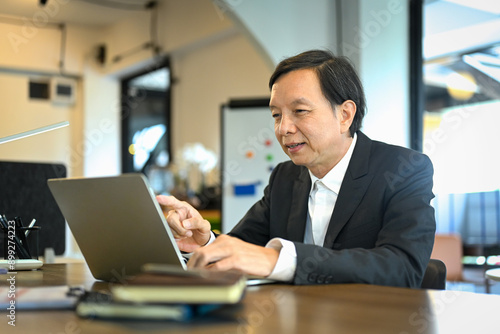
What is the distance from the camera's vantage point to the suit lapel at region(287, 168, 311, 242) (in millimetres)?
1680

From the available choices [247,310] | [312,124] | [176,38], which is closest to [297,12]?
[176,38]

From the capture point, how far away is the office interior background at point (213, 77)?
4570 millimetres

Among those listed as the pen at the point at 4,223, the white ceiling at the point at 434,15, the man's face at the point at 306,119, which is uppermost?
the white ceiling at the point at 434,15

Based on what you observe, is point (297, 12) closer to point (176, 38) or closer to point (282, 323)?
point (176, 38)

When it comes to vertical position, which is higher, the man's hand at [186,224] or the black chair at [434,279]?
the man's hand at [186,224]

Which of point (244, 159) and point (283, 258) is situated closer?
point (283, 258)

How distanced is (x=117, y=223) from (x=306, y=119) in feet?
2.02

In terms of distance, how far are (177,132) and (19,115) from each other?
2.34m

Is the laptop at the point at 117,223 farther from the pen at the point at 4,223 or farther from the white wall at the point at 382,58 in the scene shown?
the white wall at the point at 382,58

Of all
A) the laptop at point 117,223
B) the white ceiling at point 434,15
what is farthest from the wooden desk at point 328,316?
the white ceiling at point 434,15

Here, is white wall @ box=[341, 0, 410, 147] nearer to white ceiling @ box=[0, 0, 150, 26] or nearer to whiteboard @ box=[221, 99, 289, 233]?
whiteboard @ box=[221, 99, 289, 233]

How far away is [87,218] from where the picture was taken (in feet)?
4.32

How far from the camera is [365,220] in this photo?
1.53m

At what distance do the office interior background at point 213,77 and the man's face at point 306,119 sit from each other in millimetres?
1350
